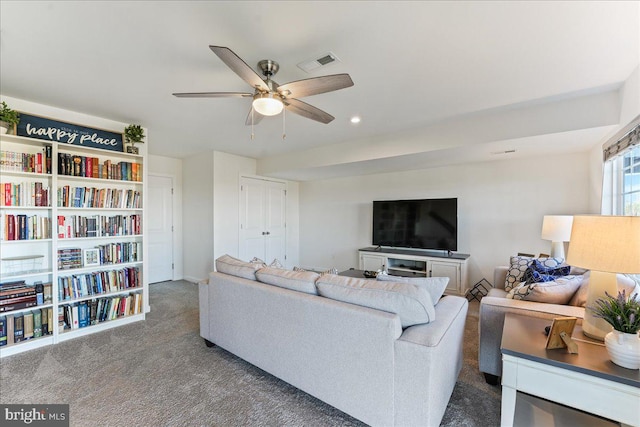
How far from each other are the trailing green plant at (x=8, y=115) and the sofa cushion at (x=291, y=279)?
8.95 feet

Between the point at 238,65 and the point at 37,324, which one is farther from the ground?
the point at 238,65

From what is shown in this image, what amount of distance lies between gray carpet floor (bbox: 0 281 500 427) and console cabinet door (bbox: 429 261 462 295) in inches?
49.7

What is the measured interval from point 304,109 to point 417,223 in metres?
3.08

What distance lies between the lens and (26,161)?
2613 millimetres

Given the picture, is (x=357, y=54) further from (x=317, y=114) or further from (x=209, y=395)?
(x=209, y=395)

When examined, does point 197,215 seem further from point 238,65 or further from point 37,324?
point 238,65

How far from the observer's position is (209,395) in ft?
6.24

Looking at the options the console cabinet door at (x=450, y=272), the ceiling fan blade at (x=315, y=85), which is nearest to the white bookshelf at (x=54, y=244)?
the ceiling fan blade at (x=315, y=85)

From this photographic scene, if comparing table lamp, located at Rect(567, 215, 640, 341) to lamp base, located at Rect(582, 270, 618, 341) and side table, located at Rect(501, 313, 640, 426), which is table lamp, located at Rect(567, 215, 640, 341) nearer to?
lamp base, located at Rect(582, 270, 618, 341)

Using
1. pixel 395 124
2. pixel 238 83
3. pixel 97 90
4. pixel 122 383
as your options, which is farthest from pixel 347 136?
pixel 122 383

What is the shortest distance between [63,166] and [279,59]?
2614mm

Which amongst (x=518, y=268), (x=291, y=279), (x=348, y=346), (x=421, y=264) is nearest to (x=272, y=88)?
(x=291, y=279)

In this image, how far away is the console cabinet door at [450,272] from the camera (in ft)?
13.0

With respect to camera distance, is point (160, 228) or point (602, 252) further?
point (160, 228)
